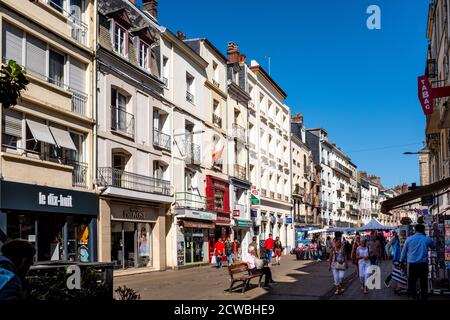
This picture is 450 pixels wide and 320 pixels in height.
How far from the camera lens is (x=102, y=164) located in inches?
901

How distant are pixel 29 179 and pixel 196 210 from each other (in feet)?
41.9

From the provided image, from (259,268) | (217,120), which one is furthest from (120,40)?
(259,268)

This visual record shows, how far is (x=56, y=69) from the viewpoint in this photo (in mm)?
20656

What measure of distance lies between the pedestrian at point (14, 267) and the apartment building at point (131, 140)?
18.4 m

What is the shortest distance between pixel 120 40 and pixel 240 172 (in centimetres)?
1706

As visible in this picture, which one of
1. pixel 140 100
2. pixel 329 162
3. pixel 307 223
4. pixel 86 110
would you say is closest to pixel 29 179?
pixel 86 110

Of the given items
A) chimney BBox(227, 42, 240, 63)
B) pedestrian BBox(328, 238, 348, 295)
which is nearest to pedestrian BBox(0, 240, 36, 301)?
pedestrian BBox(328, 238, 348, 295)

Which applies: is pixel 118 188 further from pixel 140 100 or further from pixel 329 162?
pixel 329 162

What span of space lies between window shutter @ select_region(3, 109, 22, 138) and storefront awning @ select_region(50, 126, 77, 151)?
5.04ft

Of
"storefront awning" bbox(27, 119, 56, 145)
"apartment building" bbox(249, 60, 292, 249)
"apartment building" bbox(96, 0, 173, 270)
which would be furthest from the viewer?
"apartment building" bbox(249, 60, 292, 249)

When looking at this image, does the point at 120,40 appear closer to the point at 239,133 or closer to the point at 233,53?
the point at 239,133

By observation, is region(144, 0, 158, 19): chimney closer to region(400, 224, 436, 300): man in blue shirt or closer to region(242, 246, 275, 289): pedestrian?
region(242, 246, 275, 289): pedestrian

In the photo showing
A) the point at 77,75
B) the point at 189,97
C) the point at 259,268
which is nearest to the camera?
the point at 259,268

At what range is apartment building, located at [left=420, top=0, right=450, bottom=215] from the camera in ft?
75.2
